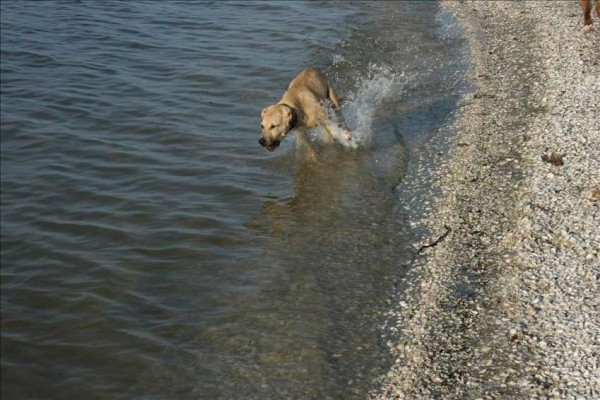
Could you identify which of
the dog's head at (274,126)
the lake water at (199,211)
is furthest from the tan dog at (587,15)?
the dog's head at (274,126)

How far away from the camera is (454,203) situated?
9508 millimetres

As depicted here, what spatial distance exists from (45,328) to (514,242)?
4.72 m

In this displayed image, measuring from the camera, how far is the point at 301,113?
11.0 metres

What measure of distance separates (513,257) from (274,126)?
3.76 m

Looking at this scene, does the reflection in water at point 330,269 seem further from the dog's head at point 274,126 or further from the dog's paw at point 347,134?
the dog's head at point 274,126

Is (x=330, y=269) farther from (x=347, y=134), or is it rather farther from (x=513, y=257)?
(x=347, y=134)

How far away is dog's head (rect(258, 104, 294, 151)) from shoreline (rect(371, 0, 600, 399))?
215cm

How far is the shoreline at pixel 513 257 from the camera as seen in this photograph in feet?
20.7

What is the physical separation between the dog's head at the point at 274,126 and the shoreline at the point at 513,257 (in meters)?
2.15

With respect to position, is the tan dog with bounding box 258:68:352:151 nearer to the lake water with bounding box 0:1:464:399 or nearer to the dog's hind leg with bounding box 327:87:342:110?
the dog's hind leg with bounding box 327:87:342:110

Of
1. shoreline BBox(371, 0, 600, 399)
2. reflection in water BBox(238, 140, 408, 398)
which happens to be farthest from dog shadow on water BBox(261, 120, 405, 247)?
shoreline BBox(371, 0, 600, 399)

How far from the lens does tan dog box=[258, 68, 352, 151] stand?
10.4 metres

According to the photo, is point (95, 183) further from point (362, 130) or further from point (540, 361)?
point (540, 361)

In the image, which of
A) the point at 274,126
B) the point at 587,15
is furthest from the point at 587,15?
the point at 274,126
